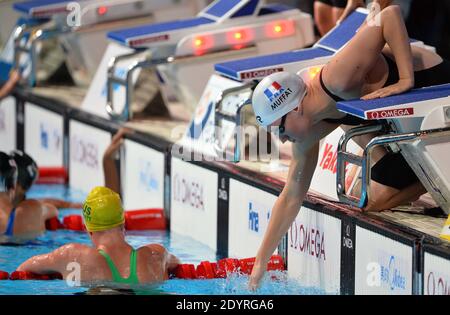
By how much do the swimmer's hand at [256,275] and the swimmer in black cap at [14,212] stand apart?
195cm

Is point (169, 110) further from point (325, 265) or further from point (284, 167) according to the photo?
point (325, 265)

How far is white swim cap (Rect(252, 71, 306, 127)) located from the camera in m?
6.36

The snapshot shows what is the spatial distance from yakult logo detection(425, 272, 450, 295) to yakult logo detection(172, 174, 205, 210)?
2377mm

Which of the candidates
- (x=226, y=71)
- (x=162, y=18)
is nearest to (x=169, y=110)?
(x=162, y=18)

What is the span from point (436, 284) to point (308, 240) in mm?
1193

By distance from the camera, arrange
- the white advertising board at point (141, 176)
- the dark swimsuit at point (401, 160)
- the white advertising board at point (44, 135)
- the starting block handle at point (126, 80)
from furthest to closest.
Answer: the white advertising board at point (44, 135)
the starting block handle at point (126, 80)
the white advertising board at point (141, 176)
the dark swimsuit at point (401, 160)

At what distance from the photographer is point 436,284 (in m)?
6.01

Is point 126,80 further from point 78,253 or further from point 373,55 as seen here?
point 373,55

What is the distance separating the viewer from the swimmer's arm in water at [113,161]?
29.2 feet

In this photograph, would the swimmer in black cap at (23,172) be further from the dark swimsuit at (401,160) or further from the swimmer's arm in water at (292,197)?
the dark swimsuit at (401,160)

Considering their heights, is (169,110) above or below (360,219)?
above

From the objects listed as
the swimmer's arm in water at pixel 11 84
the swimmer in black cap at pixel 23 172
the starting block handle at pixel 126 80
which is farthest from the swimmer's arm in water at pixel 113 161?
the swimmer's arm in water at pixel 11 84

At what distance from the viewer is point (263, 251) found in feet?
21.5

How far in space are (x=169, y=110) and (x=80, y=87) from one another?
1.39 metres
